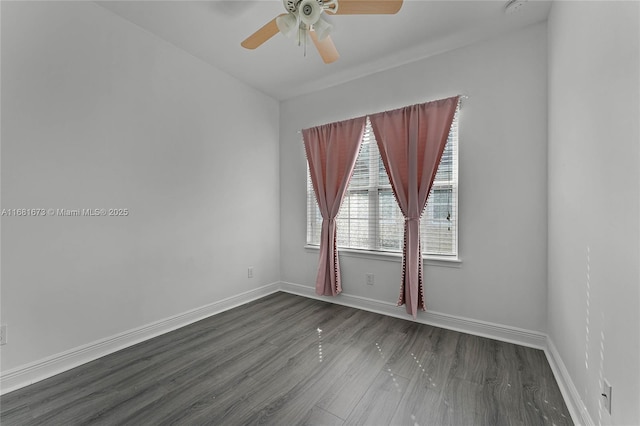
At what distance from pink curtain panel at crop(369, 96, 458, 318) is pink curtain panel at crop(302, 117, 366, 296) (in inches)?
17.9

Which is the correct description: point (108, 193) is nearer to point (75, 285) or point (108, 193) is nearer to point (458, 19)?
point (75, 285)

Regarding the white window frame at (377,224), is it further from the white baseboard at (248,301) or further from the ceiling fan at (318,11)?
the ceiling fan at (318,11)

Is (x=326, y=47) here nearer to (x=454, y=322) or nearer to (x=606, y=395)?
(x=606, y=395)

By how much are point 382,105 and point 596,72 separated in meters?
1.86

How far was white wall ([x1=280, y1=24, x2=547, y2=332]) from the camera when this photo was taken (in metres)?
2.20

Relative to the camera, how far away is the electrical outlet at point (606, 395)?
3.67ft

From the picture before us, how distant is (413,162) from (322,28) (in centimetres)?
152

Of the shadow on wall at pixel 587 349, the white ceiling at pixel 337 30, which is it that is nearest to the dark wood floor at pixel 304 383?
the shadow on wall at pixel 587 349

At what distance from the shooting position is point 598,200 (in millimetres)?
1240

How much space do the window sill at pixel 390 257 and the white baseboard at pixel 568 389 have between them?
891 mm

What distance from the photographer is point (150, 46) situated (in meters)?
2.38

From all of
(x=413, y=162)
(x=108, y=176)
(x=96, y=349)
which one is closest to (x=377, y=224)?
(x=413, y=162)

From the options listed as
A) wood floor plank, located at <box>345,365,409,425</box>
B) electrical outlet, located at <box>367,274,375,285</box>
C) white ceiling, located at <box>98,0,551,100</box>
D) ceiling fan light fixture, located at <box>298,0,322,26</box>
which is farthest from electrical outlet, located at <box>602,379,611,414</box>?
white ceiling, located at <box>98,0,551,100</box>

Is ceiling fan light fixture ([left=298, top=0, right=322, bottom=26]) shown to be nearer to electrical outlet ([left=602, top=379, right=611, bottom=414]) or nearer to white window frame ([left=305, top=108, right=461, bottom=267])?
white window frame ([left=305, top=108, right=461, bottom=267])
